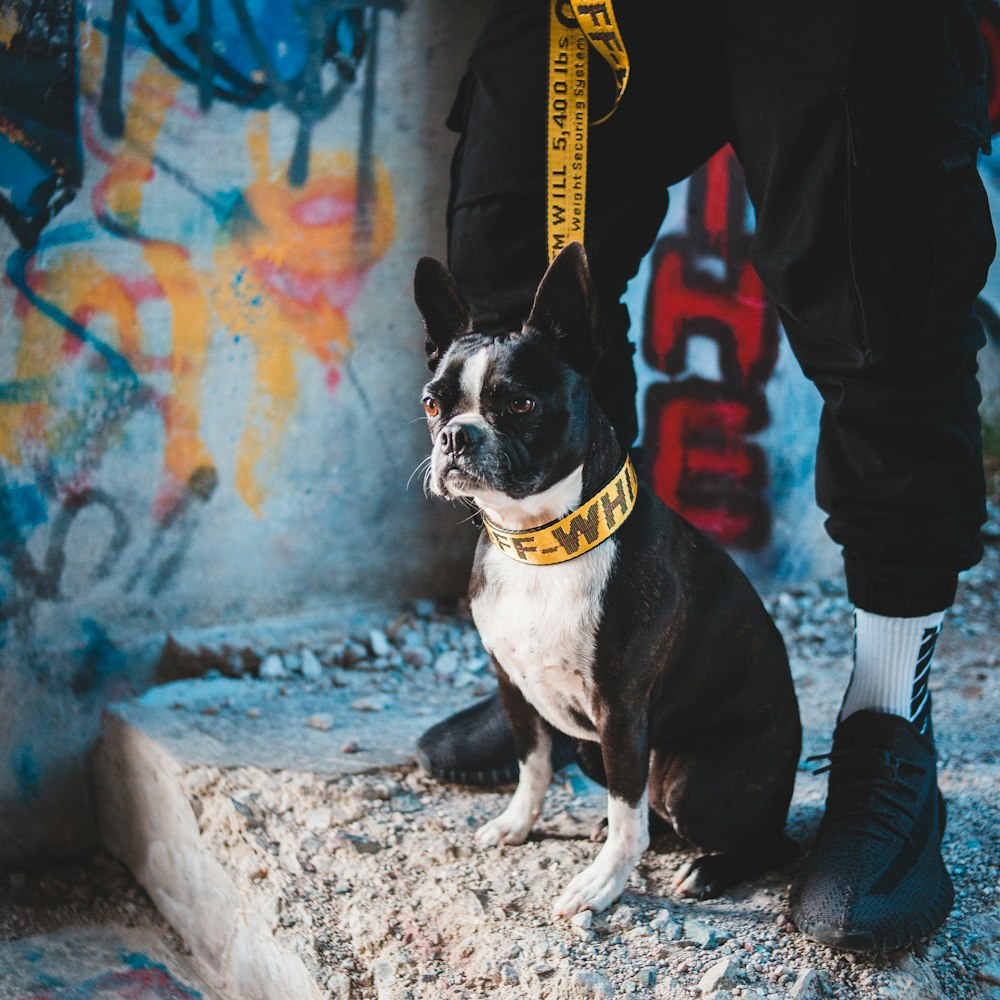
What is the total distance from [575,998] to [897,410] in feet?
3.08

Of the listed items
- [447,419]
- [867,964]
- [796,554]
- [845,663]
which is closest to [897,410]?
[447,419]

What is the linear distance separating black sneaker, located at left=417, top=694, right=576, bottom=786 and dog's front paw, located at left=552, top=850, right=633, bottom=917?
415 mm

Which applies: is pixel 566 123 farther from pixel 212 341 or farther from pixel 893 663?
pixel 212 341

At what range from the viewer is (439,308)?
1.72m

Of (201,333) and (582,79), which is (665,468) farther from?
(582,79)

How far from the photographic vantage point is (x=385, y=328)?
290 centimetres

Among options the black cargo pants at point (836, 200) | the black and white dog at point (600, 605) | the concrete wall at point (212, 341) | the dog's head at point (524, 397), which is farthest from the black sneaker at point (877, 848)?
the concrete wall at point (212, 341)

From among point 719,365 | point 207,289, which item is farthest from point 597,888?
point 719,365

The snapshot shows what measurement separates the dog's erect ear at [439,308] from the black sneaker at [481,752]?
771 millimetres

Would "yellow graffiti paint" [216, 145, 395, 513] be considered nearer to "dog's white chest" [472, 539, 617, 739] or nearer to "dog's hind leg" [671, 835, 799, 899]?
"dog's white chest" [472, 539, 617, 739]

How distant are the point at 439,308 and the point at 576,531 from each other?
0.41 metres

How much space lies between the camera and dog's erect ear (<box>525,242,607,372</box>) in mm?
1565

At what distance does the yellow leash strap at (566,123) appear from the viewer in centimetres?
169

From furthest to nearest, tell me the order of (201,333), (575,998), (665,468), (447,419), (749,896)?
1. (665,468)
2. (201,333)
3. (749,896)
4. (447,419)
5. (575,998)
